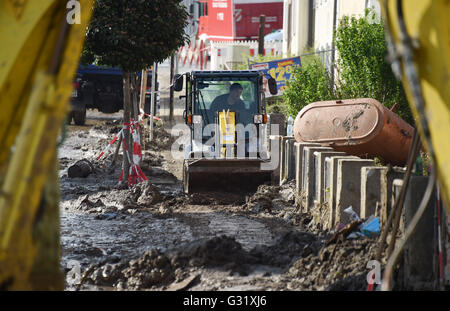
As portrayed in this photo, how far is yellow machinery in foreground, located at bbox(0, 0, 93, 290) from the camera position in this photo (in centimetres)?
303

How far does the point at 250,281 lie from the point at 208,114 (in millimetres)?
7519

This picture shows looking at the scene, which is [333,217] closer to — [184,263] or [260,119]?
[184,263]

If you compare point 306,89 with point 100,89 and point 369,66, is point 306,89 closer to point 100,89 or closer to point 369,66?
point 369,66

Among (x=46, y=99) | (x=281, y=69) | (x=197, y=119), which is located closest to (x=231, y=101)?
(x=197, y=119)

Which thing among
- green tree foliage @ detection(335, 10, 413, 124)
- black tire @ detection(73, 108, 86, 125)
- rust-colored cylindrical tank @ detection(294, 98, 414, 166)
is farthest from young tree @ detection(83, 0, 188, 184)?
black tire @ detection(73, 108, 86, 125)

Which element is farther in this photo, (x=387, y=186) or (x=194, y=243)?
(x=194, y=243)

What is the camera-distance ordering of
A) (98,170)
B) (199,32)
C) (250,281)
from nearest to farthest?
(250,281), (98,170), (199,32)

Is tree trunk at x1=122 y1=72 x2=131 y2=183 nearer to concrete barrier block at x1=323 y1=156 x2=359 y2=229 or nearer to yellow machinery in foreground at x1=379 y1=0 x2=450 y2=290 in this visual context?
concrete barrier block at x1=323 y1=156 x2=359 y2=229

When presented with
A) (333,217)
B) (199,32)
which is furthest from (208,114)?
(199,32)

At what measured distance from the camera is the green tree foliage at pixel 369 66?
1409 centimetres

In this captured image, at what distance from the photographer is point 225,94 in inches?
539

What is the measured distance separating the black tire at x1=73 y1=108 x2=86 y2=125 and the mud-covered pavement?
11630mm

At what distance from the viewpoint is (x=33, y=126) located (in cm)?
303

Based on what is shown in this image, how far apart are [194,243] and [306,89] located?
9.58m
